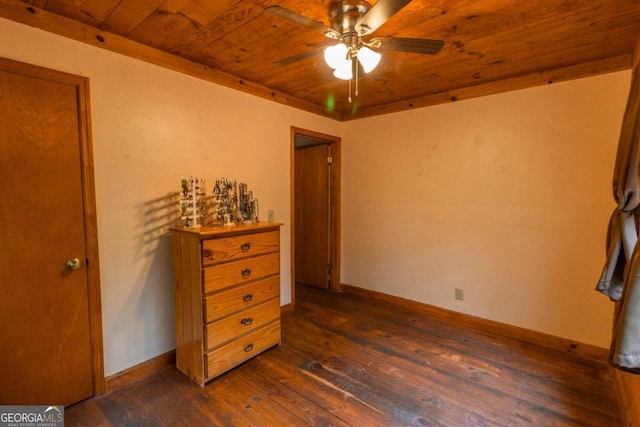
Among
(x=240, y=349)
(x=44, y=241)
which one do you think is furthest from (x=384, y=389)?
(x=44, y=241)

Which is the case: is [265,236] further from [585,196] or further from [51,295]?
[585,196]

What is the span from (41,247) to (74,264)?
7.2 inches

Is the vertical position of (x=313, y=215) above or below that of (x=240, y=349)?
above

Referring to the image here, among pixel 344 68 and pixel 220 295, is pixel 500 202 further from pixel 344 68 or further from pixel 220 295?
pixel 220 295

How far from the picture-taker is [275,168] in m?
3.05

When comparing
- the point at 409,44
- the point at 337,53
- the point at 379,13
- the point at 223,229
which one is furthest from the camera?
the point at 223,229

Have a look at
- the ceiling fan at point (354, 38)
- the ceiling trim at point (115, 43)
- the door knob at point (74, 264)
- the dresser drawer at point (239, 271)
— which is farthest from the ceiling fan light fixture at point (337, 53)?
the door knob at point (74, 264)

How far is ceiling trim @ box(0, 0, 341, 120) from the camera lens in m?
1.58

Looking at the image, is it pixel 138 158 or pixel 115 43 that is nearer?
pixel 115 43

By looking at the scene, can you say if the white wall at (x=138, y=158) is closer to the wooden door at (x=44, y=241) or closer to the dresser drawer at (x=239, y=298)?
the wooden door at (x=44, y=241)

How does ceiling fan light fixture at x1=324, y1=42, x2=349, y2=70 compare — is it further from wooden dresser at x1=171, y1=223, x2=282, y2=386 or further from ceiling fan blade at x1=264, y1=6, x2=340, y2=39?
wooden dresser at x1=171, y1=223, x2=282, y2=386

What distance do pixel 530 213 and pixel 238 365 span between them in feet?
8.96

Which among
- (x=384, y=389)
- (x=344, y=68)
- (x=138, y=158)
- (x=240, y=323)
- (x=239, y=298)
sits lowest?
(x=384, y=389)

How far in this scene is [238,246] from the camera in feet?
7.13
